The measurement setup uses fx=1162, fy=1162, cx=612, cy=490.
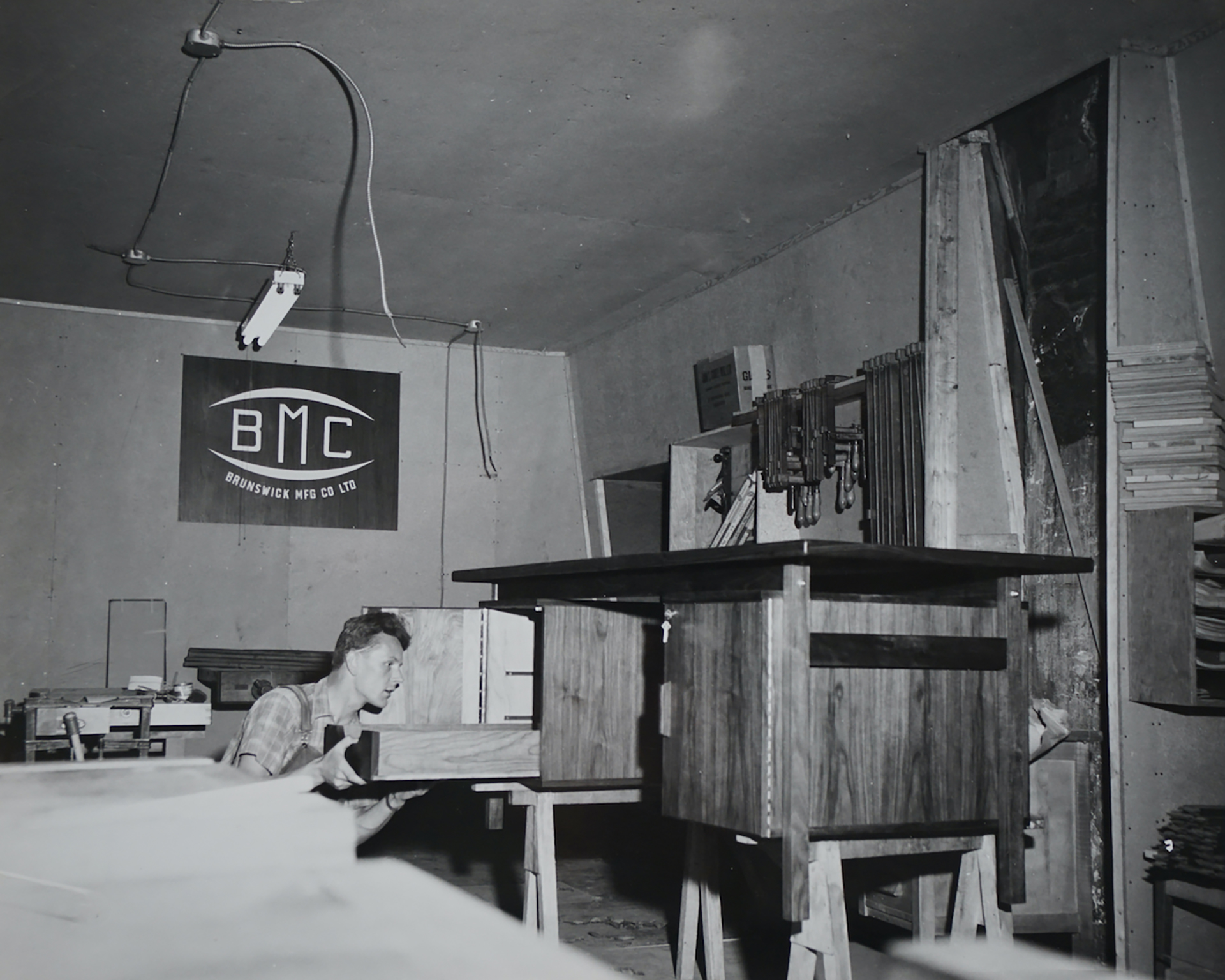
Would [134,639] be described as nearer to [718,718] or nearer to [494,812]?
[494,812]

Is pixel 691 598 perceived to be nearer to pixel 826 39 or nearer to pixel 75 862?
pixel 75 862

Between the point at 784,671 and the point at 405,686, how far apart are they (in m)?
1.62

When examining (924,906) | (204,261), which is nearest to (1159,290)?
(924,906)

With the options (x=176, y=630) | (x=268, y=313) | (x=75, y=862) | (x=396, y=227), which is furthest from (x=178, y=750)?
(x=75, y=862)

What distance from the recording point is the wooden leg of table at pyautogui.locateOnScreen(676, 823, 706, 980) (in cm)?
359

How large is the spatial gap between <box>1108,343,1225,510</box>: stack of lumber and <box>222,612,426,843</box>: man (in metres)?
2.41

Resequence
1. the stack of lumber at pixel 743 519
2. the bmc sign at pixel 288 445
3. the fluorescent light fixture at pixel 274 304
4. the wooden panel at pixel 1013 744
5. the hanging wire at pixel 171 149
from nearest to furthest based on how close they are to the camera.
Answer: the wooden panel at pixel 1013 744 < the hanging wire at pixel 171 149 < the fluorescent light fixture at pixel 274 304 < the stack of lumber at pixel 743 519 < the bmc sign at pixel 288 445

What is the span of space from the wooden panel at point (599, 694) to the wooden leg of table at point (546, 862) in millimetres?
126

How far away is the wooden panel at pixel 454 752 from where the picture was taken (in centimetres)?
240

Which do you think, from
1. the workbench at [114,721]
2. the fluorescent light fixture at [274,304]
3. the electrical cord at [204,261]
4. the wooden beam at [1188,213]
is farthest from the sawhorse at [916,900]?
the electrical cord at [204,261]

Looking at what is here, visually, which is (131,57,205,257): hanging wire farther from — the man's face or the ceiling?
the man's face

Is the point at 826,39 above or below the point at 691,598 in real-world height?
above

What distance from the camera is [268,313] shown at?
5.81m

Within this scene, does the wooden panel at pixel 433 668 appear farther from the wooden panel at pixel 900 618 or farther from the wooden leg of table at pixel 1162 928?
the wooden leg of table at pixel 1162 928
